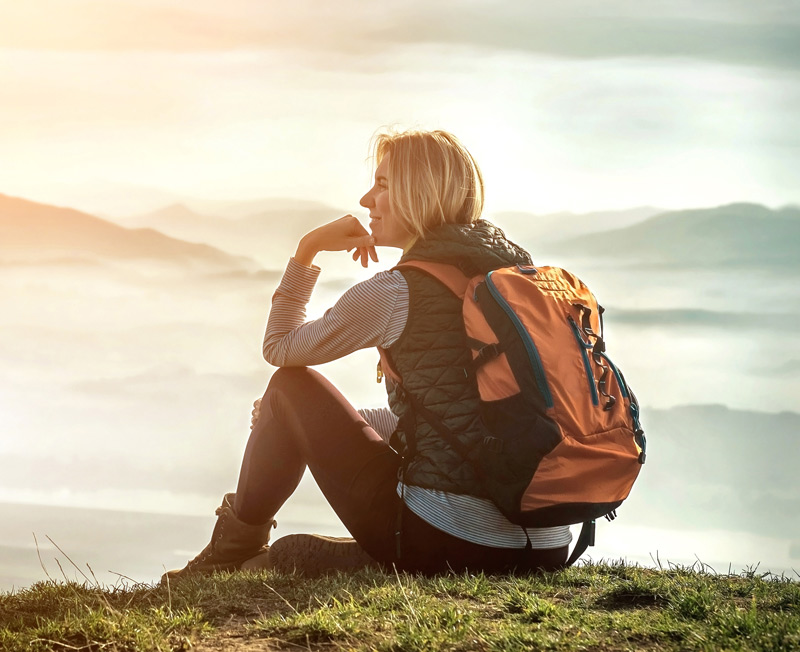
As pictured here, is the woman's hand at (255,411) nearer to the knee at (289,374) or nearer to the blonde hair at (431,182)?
the knee at (289,374)

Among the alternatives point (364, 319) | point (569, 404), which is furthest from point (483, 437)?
point (364, 319)

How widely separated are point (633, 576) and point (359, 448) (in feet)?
6.48

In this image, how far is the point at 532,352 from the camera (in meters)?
4.86

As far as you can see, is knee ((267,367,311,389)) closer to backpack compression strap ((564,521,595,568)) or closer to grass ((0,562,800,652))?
grass ((0,562,800,652))

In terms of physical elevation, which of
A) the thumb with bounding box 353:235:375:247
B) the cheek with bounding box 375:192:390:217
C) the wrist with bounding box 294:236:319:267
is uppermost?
the cheek with bounding box 375:192:390:217

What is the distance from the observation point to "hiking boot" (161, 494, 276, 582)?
5949 millimetres

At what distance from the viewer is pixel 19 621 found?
4797 millimetres

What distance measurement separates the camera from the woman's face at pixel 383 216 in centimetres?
547

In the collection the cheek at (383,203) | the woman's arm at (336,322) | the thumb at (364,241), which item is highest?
the cheek at (383,203)

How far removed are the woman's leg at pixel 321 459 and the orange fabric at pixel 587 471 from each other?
0.83m

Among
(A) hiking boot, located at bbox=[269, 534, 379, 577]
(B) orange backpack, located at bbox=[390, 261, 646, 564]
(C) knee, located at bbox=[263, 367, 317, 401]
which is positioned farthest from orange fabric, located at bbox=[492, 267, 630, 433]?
(A) hiking boot, located at bbox=[269, 534, 379, 577]

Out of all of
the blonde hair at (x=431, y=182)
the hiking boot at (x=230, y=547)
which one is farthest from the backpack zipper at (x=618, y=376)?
the hiking boot at (x=230, y=547)

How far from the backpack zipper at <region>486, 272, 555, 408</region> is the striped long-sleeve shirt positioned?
0.52 meters

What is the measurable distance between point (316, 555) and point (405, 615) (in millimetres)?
1397
